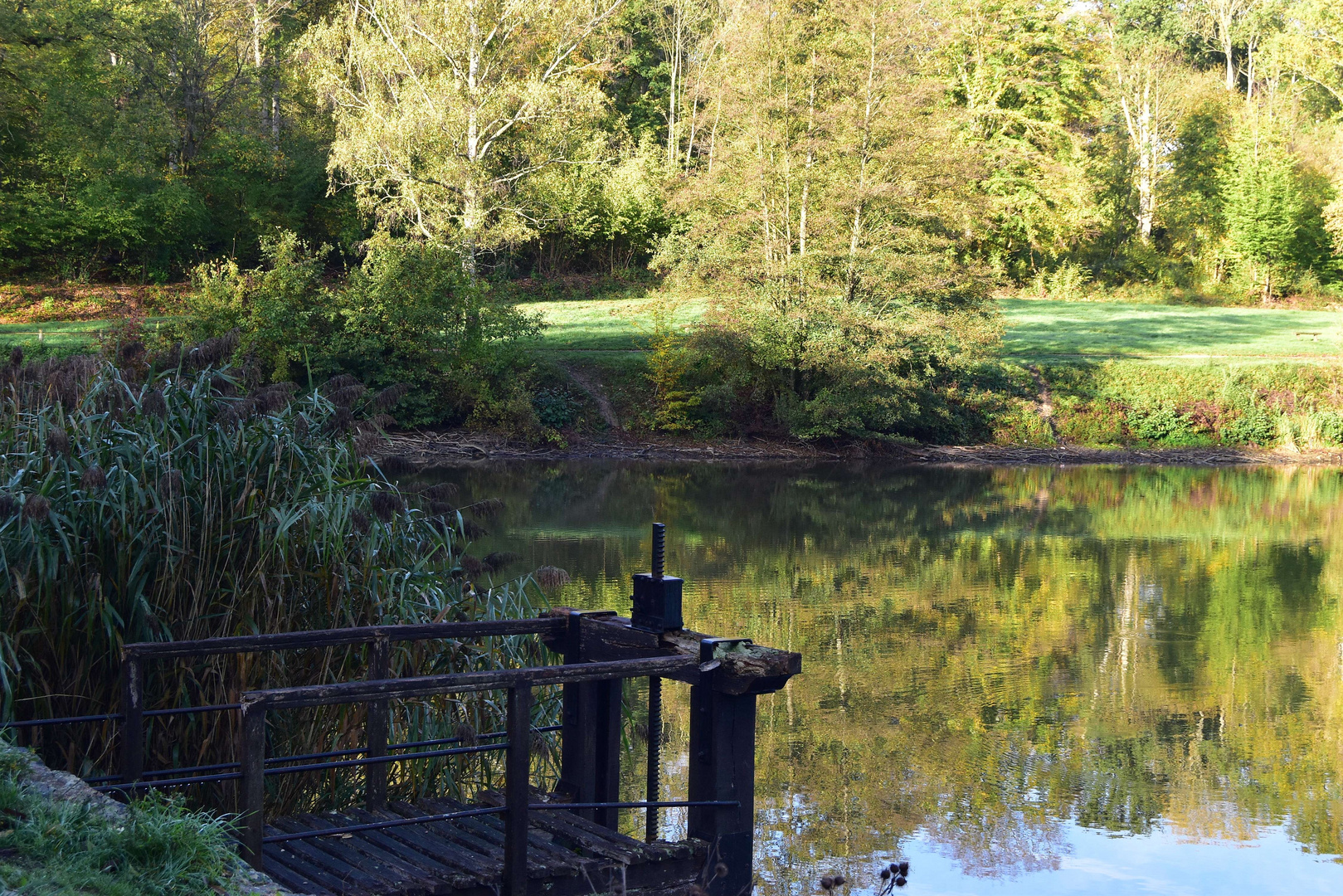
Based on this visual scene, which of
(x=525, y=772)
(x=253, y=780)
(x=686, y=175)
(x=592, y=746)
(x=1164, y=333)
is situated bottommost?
(x=592, y=746)

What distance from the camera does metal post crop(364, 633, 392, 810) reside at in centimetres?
525

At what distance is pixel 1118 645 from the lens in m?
11.4

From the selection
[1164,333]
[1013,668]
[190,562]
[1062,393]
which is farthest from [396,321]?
[1164,333]

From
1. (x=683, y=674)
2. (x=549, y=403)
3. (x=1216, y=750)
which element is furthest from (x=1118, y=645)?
(x=549, y=403)

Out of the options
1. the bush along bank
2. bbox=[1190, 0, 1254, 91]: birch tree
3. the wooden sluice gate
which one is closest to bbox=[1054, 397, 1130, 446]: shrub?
the bush along bank

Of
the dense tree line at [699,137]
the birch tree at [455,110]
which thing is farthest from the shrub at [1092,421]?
the birch tree at [455,110]

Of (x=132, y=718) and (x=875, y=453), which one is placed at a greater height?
(x=132, y=718)

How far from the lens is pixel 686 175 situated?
95.1 ft

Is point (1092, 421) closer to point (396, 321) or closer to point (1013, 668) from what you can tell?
point (396, 321)

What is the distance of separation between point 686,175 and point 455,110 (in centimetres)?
528

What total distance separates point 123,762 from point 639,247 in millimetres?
36777

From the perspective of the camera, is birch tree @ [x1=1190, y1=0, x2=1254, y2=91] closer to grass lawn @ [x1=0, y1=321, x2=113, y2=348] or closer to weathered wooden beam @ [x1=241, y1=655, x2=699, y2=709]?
grass lawn @ [x1=0, y1=321, x2=113, y2=348]

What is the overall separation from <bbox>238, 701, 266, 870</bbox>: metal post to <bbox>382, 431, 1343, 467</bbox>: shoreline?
21019 millimetres

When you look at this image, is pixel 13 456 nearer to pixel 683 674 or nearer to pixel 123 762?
pixel 123 762
